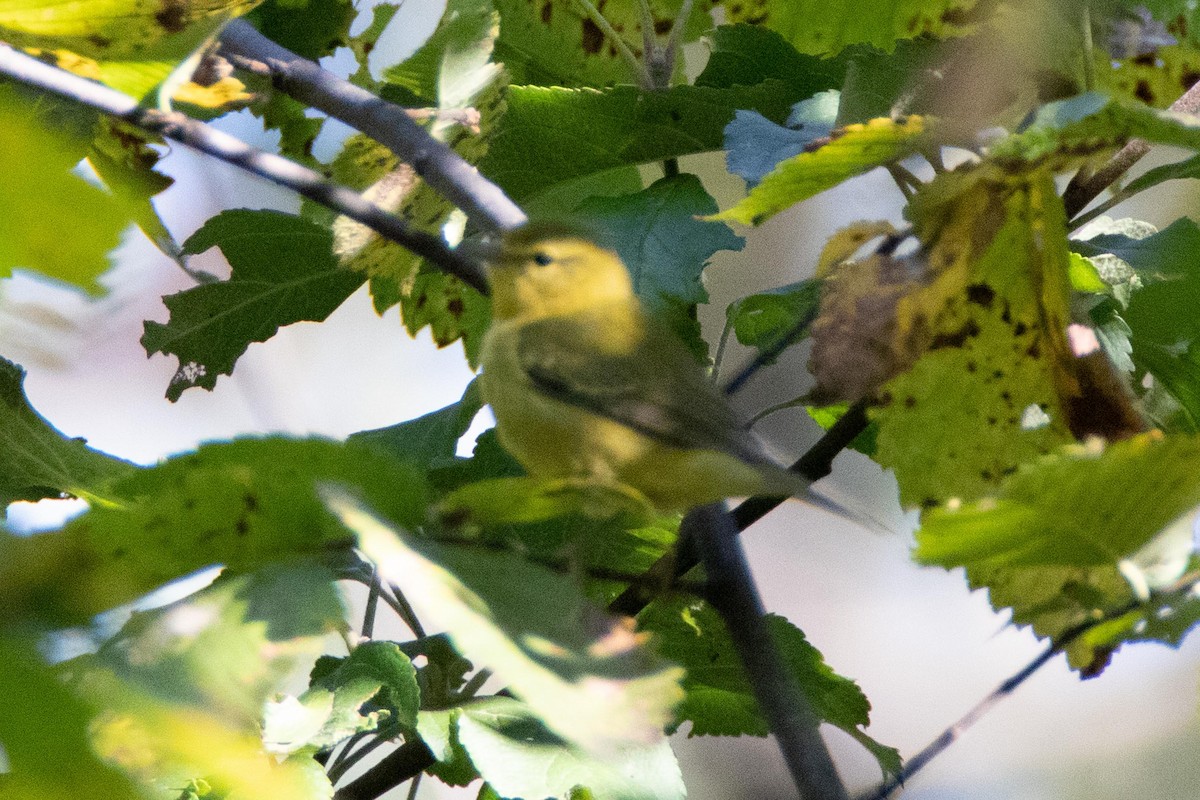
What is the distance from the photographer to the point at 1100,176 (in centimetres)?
93

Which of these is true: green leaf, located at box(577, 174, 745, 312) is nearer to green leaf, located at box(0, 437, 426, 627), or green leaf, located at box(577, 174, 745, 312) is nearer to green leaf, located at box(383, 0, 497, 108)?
green leaf, located at box(383, 0, 497, 108)

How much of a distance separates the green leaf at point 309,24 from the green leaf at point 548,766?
0.73m

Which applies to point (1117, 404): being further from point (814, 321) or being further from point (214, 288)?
point (214, 288)

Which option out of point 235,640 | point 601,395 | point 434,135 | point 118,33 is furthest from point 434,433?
point 235,640

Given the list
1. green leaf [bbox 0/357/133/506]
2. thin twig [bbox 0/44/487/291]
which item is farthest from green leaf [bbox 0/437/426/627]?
green leaf [bbox 0/357/133/506]

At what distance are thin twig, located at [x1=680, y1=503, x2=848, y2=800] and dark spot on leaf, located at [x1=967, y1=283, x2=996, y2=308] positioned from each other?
7.8 inches

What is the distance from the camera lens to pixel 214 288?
1.14m

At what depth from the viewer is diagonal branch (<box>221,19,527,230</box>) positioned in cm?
76

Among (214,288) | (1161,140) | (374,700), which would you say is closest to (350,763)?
(374,700)

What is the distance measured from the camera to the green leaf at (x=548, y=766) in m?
0.82

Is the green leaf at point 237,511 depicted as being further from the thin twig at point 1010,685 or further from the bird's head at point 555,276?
the bird's head at point 555,276

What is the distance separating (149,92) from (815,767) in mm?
482

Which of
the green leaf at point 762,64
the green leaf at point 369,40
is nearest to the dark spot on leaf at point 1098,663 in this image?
the green leaf at point 762,64

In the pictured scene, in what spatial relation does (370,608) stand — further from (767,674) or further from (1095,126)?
(1095,126)
